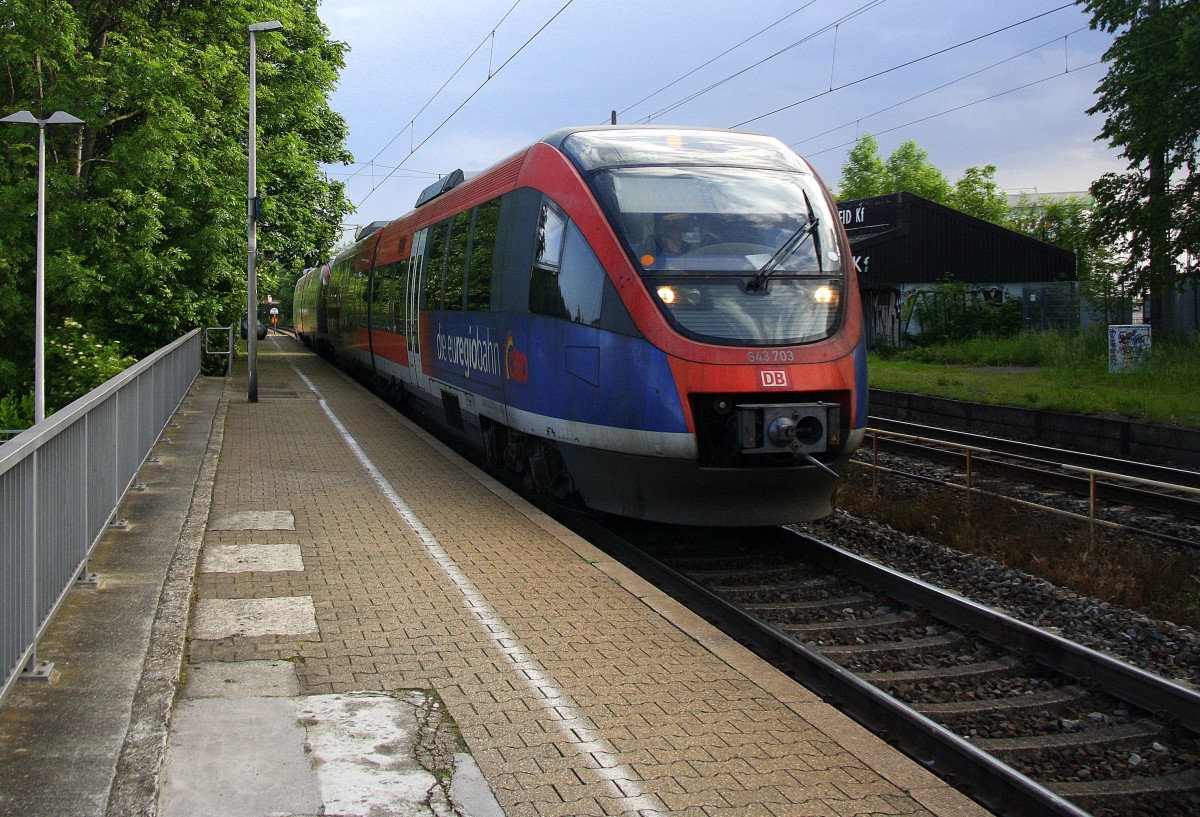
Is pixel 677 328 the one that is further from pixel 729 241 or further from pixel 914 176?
pixel 914 176

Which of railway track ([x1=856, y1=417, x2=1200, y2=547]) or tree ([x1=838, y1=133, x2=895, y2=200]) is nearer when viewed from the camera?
railway track ([x1=856, y1=417, x2=1200, y2=547])

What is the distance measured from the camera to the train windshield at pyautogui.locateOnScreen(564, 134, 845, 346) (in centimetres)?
820

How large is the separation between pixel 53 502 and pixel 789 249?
5359 mm

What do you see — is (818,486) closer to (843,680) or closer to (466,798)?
(843,680)

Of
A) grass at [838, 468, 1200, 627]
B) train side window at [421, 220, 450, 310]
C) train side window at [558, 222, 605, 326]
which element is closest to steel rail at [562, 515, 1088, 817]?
train side window at [558, 222, 605, 326]

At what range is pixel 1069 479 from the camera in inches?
476

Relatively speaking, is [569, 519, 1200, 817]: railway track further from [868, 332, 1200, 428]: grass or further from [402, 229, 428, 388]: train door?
[868, 332, 1200, 428]: grass

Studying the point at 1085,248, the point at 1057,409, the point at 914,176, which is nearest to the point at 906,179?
the point at 914,176

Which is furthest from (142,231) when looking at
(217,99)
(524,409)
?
(524,409)

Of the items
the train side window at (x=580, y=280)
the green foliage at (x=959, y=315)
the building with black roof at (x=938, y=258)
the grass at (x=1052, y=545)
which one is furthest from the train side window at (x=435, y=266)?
the building with black roof at (x=938, y=258)

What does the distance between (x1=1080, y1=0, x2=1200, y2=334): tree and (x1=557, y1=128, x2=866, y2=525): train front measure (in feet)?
63.9

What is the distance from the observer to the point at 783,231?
28.7ft

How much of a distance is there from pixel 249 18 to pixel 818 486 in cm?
2054

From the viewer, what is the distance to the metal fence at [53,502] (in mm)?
4391
